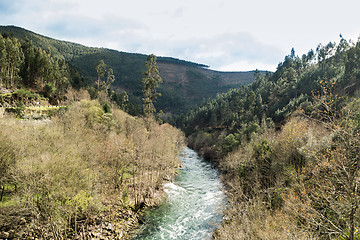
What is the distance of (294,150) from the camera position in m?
26.0

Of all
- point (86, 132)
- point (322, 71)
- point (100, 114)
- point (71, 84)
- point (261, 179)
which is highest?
point (322, 71)

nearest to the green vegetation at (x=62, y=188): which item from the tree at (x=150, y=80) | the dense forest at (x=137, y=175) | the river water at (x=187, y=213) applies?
the dense forest at (x=137, y=175)

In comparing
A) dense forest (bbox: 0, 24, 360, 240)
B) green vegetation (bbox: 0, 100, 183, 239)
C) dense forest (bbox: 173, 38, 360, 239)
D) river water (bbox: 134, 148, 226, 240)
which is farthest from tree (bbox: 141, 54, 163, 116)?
dense forest (bbox: 173, 38, 360, 239)

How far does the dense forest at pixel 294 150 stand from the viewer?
1062 centimetres

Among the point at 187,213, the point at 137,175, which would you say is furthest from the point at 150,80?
the point at 187,213

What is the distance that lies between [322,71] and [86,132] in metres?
105

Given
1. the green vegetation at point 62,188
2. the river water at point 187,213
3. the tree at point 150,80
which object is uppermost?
the tree at point 150,80

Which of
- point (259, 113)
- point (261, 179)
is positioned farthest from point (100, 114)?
point (259, 113)

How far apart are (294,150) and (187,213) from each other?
17723 millimetres

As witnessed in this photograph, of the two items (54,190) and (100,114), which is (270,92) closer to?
(100,114)

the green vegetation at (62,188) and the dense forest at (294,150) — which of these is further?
the green vegetation at (62,188)

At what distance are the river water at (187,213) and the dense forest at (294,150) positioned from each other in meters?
2.87

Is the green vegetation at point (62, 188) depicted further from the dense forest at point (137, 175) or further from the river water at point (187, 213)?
the river water at point (187, 213)

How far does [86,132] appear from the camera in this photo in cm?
3148
